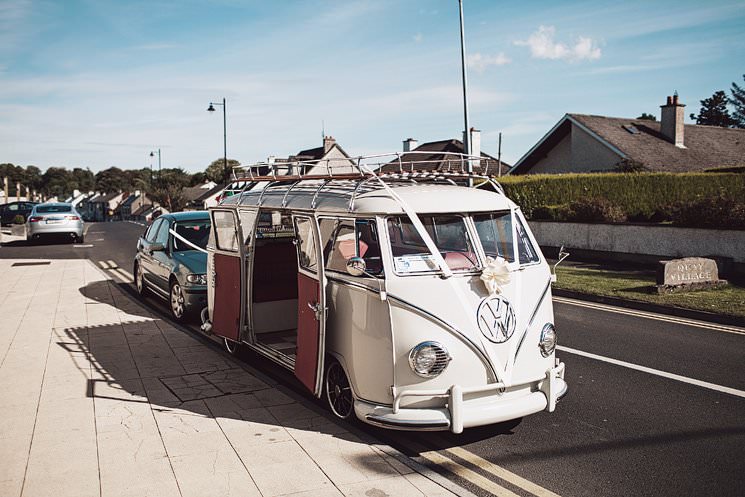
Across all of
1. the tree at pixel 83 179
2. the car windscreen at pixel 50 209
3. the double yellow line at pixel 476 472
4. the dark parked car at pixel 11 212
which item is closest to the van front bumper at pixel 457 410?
the double yellow line at pixel 476 472

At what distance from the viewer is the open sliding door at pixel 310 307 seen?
6.19m

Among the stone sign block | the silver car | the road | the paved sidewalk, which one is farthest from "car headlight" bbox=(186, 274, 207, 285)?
the silver car

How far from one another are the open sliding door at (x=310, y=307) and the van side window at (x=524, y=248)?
6.43 ft

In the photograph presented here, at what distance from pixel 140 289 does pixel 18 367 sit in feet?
18.3

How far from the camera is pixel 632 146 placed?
99.3ft

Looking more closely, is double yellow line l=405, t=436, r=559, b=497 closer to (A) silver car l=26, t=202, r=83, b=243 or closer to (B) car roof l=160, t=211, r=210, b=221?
(B) car roof l=160, t=211, r=210, b=221

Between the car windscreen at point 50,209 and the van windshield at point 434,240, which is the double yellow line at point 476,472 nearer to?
the van windshield at point 434,240

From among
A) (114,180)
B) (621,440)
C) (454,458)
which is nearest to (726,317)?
(621,440)

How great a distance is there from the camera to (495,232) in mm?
6160

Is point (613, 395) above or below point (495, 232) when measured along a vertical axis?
below

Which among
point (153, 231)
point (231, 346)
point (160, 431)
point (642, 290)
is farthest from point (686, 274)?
point (160, 431)

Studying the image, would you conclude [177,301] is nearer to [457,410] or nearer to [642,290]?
[457,410]

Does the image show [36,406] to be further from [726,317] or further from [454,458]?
[726,317]

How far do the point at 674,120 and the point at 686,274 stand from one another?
21.4 metres
